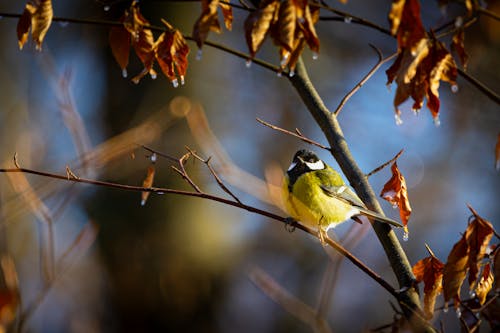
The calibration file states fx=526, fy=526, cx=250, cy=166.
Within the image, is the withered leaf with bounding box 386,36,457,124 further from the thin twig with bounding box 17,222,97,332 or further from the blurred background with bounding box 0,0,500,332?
the blurred background with bounding box 0,0,500,332

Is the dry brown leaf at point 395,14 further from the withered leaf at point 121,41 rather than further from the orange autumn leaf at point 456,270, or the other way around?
the withered leaf at point 121,41

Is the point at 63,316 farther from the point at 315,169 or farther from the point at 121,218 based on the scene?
the point at 315,169

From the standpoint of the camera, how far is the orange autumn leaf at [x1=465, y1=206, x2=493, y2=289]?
1744 mm

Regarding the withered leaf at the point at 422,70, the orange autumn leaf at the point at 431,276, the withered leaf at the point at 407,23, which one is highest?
the withered leaf at the point at 407,23

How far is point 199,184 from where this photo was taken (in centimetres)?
652

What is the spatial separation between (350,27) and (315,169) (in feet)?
24.9

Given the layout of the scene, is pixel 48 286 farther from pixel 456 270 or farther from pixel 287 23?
pixel 456 270

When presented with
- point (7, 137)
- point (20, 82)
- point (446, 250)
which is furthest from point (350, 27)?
point (7, 137)

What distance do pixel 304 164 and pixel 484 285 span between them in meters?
1.94

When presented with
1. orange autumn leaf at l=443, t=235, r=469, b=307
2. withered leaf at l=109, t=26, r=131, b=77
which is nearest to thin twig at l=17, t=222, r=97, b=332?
withered leaf at l=109, t=26, r=131, b=77

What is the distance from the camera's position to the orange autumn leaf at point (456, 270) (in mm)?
1769

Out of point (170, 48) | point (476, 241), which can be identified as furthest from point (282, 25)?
point (476, 241)

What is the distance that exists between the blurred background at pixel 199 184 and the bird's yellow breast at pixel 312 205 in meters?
1.86

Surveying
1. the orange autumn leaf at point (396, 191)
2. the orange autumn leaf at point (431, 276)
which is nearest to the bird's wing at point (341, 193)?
the orange autumn leaf at point (396, 191)
